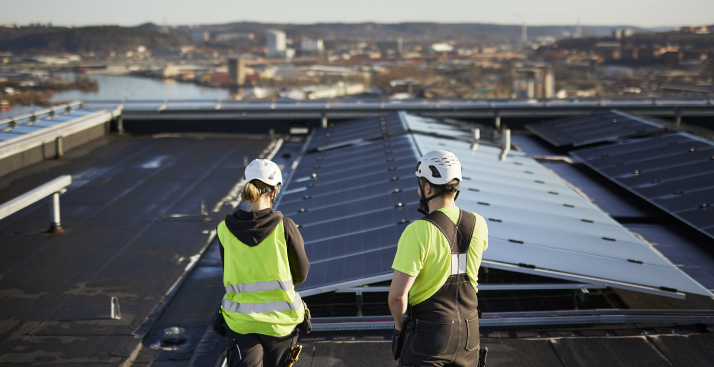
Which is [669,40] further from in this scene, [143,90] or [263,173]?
[143,90]

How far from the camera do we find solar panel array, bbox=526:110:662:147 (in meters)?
20.4

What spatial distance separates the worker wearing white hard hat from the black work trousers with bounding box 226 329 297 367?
0.94 meters

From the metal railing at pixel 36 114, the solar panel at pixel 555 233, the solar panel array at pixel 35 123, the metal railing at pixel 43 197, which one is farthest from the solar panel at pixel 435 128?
the metal railing at pixel 36 114

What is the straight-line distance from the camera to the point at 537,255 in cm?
862

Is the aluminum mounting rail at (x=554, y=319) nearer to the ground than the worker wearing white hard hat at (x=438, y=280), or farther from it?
nearer to the ground

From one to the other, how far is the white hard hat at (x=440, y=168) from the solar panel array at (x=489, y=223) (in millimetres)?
3671

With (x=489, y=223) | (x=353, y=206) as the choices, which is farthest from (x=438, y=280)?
(x=353, y=206)

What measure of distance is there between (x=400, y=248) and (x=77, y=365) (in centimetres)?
540

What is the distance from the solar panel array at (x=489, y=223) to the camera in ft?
27.3

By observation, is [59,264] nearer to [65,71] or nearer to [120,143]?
[120,143]

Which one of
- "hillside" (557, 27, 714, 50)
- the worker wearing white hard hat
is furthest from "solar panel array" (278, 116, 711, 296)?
"hillside" (557, 27, 714, 50)

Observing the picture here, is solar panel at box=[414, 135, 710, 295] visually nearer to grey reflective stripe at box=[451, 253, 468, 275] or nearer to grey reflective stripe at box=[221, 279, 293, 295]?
grey reflective stripe at box=[451, 253, 468, 275]

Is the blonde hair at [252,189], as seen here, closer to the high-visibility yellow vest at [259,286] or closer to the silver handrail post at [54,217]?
the high-visibility yellow vest at [259,286]

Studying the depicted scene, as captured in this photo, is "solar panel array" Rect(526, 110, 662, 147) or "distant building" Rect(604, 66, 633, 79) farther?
"distant building" Rect(604, 66, 633, 79)
